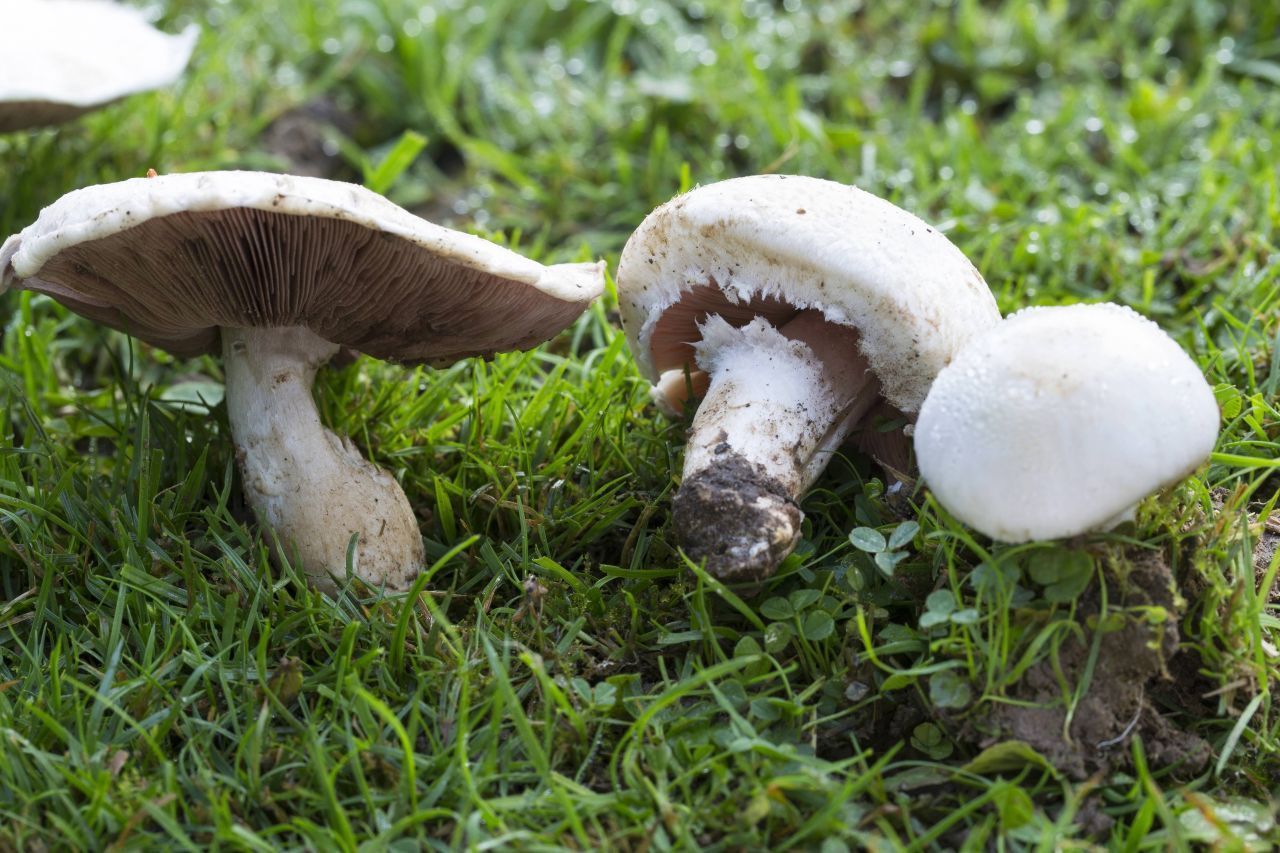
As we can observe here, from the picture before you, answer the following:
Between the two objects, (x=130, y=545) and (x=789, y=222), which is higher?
(x=789, y=222)

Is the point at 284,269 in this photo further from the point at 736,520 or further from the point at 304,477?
the point at 736,520

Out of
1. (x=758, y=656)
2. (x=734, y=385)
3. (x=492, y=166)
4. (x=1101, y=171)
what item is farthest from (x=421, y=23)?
(x=758, y=656)

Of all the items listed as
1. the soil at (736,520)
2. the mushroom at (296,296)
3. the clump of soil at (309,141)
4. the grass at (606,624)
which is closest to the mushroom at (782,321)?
the soil at (736,520)

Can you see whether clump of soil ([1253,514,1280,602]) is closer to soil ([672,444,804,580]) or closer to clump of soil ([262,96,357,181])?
soil ([672,444,804,580])

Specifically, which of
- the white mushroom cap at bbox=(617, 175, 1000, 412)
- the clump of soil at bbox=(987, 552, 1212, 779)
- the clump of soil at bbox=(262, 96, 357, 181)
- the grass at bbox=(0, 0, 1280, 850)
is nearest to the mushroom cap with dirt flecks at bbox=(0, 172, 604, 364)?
the white mushroom cap at bbox=(617, 175, 1000, 412)

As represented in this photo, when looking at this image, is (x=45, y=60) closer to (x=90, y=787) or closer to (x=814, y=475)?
(x=90, y=787)

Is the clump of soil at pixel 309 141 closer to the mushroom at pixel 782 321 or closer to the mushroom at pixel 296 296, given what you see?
the mushroom at pixel 296 296
